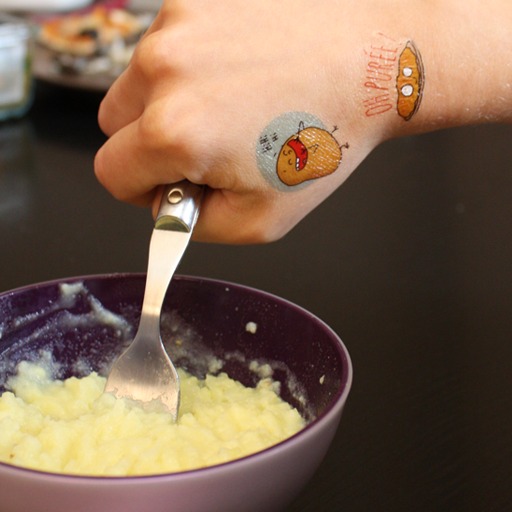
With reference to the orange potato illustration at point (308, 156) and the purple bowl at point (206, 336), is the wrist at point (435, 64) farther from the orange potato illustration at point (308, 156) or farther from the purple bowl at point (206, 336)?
the purple bowl at point (206, 336)

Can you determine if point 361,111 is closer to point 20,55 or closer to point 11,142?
point 11,142

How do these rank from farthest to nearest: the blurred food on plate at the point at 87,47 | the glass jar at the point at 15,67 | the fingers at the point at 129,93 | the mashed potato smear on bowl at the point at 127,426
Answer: the blurred food on plate at the point at 87,47
the glass jar at the point at 15,67
the fingers at the point at 129,93
the mashed potato smear on bowl at the point at 127,426

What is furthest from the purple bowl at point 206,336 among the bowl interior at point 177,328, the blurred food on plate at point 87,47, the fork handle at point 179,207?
the blurred food on plate at point 87,47

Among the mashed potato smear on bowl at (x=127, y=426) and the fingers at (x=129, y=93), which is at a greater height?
the fingers at (x=129, y=93)

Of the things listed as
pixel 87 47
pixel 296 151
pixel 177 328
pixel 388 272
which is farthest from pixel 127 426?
pixel 87 47

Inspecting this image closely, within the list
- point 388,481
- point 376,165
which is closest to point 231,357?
point 388,481

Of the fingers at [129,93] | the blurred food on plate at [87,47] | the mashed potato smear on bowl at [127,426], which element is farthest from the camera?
the blurred food on plate at [87,47]

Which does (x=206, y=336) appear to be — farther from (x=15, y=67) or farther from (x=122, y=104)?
(x=15, y=67)
